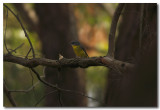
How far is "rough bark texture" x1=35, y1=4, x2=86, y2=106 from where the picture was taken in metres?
7.29

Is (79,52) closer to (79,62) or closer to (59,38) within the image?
(59,38)

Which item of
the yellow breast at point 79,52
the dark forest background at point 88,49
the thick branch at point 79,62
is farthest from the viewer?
the yellow breast at point 79,52

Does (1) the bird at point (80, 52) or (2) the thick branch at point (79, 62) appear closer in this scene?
(2) the thick branch at point (79, 62)

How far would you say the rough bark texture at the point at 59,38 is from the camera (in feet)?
23.9

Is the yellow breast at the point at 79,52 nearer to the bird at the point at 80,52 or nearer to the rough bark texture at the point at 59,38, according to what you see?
the bird at the point at 80,52

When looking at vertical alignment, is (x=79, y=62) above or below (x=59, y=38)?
below

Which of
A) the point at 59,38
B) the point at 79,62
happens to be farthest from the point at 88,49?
the point at 79,62

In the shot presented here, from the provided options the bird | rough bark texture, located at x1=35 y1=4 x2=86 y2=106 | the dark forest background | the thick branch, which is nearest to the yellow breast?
the bird

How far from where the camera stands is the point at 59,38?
7551mm

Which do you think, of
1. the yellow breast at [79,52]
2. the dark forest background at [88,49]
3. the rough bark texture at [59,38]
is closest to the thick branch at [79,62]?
the dark forest background at [88,49]

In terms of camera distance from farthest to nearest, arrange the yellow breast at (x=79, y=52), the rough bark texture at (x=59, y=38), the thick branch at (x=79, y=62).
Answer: the rough bark texture at (x=59, y=38) < the yellow breast at (x=79, y=52) < the thick branch at (x=79, y=62)

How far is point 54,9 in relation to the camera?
25.3 ft

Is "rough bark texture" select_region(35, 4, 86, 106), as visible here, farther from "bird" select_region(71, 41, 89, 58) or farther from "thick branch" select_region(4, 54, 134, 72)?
"thick branch" select_region(4, 54, 134, 72)

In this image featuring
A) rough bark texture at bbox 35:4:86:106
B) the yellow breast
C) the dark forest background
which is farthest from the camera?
rough bark texture at bbox 35:4:86:106
